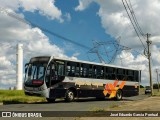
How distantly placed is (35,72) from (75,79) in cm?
365

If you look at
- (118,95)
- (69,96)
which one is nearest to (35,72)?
(69,96)

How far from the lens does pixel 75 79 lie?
30.3m

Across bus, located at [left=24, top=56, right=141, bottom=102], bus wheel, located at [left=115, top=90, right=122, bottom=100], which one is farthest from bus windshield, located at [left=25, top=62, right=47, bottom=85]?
bus wheel, located at [left=115, top=90, right=122, bottom=100]

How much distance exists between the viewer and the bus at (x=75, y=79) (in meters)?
27.8

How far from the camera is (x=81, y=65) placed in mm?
31125

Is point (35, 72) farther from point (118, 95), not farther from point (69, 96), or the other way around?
point (118, 95)

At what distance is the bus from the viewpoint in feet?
91.1

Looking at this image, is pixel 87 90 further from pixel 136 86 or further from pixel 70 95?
pixel 136 86

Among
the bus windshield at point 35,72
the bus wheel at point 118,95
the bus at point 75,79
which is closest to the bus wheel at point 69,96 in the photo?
the bus at point 75,79

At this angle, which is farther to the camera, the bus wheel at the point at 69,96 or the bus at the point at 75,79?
the bus wheel at the point at 69,96

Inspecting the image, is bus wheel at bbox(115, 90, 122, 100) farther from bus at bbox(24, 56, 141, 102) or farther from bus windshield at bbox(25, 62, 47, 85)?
bus windshield at bbox(25, 62, 47, 85)

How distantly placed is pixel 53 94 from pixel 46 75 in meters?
1.65

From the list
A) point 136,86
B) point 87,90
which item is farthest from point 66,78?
point 136,86

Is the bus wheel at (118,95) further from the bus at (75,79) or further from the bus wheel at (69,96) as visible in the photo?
the bus wheel at (69,96)
